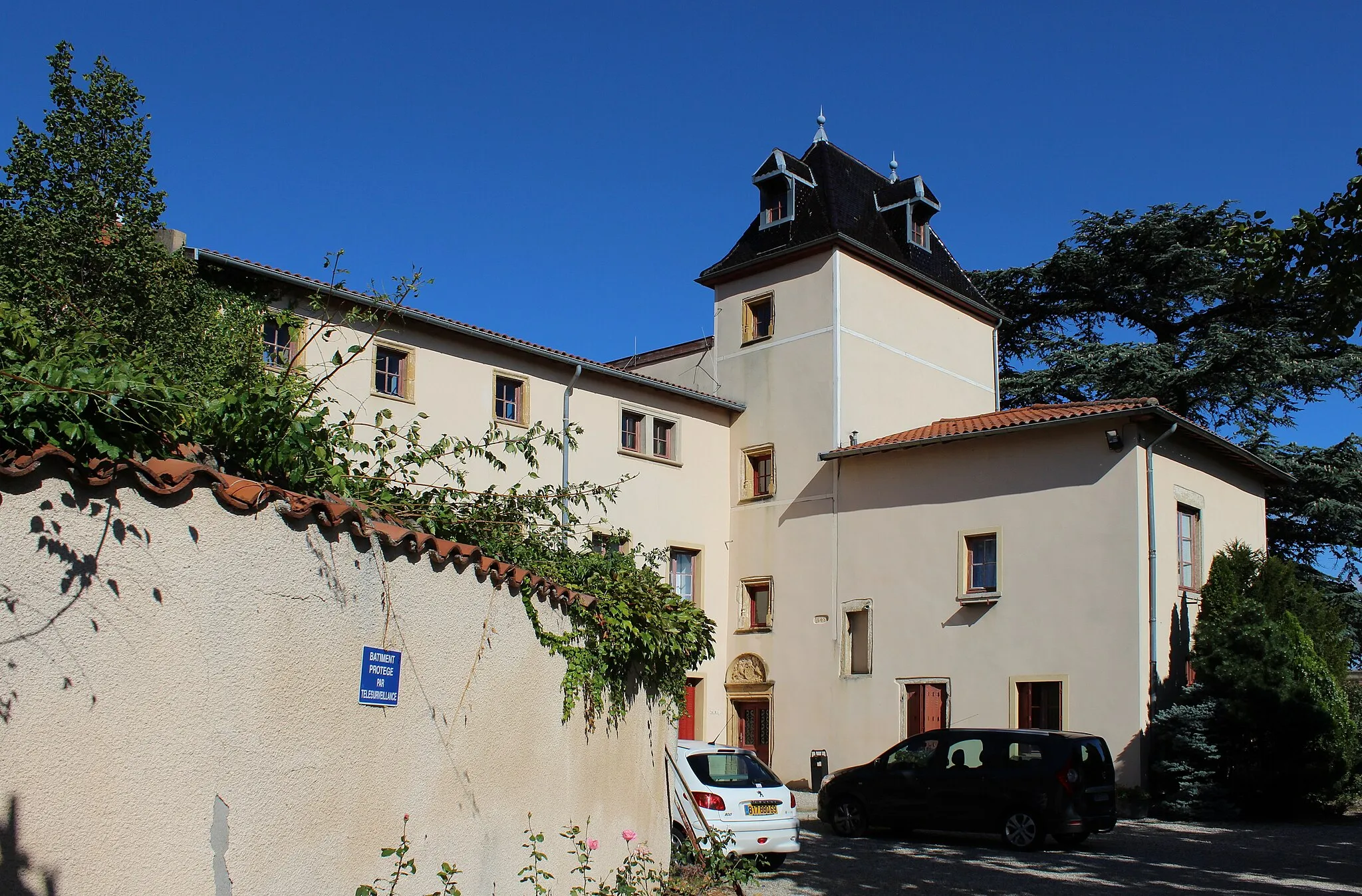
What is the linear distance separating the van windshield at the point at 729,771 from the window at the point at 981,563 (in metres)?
12.0

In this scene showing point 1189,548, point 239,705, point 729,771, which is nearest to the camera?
point 239,705

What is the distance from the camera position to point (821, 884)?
42.5 ft

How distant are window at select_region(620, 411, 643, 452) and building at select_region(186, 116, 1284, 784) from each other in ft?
0.22

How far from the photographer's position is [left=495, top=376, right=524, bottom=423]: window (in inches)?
983

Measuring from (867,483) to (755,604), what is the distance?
4075 mm

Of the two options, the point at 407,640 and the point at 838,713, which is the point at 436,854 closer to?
the point at 407,640

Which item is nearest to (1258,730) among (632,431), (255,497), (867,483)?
(867,483)

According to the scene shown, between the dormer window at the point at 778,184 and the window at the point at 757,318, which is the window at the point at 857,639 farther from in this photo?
the dormer window at the point at 778,184

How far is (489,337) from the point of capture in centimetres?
2436

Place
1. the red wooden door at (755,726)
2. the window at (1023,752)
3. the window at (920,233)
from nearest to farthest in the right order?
1. the window at (1023,752)
2. the red wooden door at (755,726)
3. the window at (920,233)

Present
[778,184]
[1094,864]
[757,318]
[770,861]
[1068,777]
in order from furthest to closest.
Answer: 1. [778,184]
2. [757,318]
3. [1068,777]
4. [1094,864]
5. [770,861]

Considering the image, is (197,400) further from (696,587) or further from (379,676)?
(696,587)

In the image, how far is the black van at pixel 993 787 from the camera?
1650 cm

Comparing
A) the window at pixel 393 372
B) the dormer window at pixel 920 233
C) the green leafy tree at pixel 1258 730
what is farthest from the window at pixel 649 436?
the green leafy tree at pixel 1258 730
